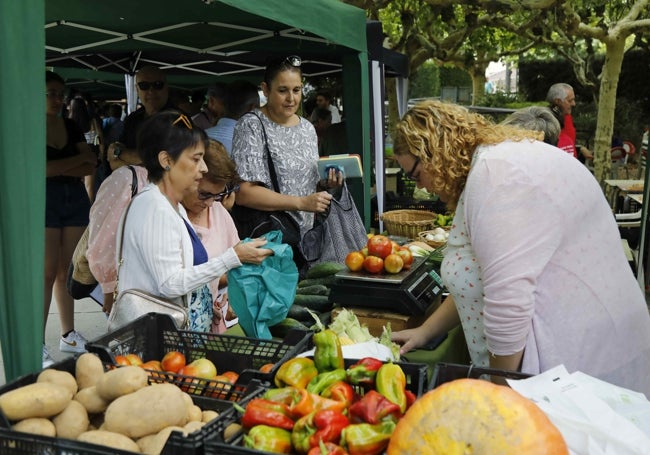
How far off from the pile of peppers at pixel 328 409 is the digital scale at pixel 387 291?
123 cm

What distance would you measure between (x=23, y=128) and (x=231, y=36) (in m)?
4.34

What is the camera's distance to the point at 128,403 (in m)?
1.75

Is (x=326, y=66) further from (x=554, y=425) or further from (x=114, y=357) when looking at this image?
(x=554, y=425)

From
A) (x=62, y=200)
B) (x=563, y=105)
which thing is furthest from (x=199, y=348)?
(x=563, y=105)

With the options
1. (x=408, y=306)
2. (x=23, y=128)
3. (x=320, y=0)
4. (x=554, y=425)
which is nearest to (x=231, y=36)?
(x=320, y=0)

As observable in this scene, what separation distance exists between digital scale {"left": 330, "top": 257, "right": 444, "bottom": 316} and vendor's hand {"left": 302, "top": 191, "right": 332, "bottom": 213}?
75 cm

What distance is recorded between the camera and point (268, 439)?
5.21ft

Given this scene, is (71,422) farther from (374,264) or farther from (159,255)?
(374,264)

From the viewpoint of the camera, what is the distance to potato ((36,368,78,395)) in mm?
1878

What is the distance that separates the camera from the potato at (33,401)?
1.72m

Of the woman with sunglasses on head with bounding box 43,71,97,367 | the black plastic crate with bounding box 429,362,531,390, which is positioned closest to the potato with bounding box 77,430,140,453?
the black plastic crate with bounding box 429,362,531,390

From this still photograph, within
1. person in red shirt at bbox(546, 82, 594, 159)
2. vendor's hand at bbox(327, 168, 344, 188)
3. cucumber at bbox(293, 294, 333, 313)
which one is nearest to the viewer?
cucumber at bbox(293, 294, 333, 313)

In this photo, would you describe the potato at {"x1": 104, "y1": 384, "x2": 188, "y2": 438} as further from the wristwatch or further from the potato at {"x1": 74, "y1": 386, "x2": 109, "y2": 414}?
the wristwatch

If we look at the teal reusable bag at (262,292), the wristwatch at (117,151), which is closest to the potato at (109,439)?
the teal reusable bag at (262,292)
